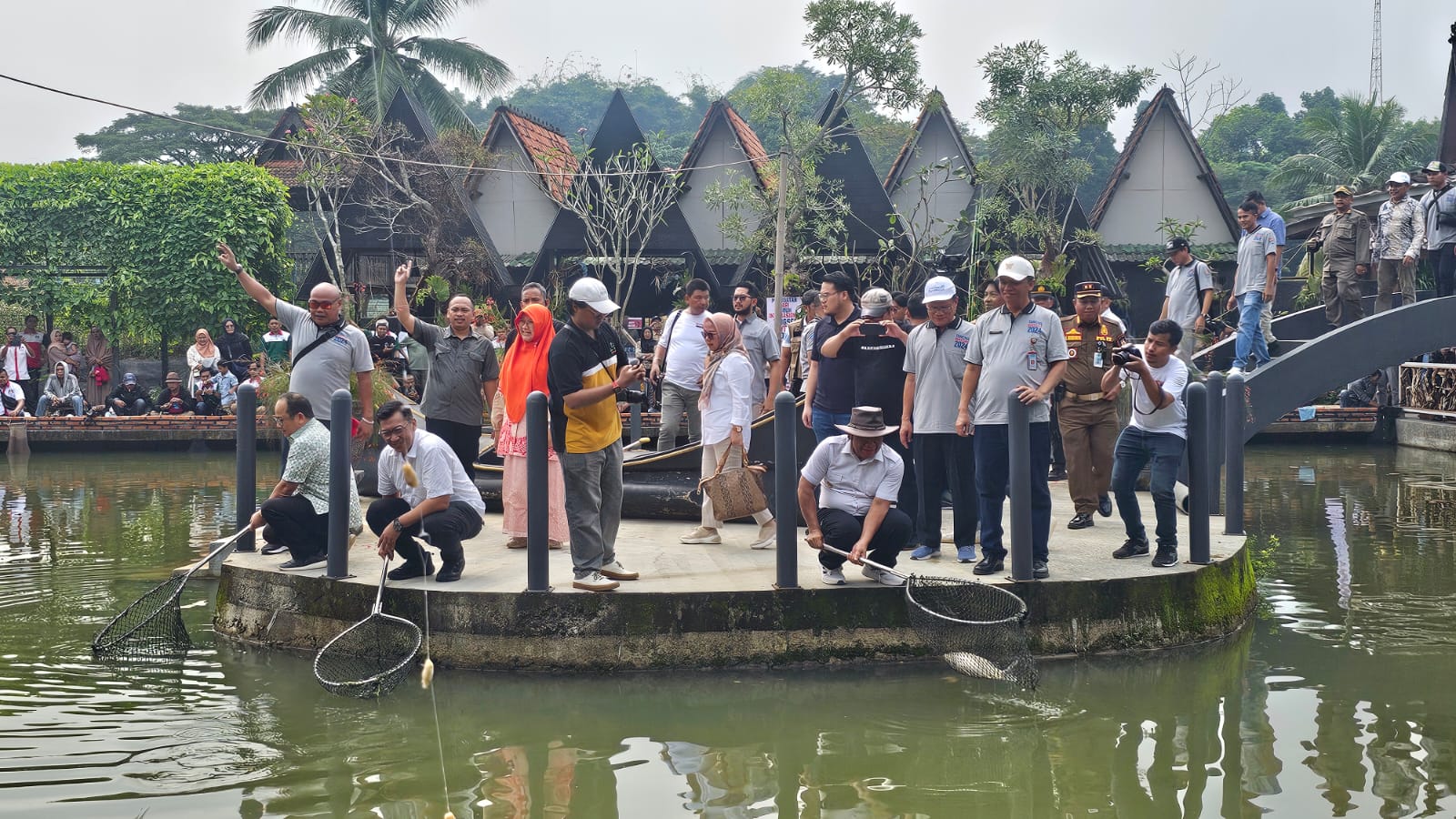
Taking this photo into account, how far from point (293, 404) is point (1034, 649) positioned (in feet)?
15.1

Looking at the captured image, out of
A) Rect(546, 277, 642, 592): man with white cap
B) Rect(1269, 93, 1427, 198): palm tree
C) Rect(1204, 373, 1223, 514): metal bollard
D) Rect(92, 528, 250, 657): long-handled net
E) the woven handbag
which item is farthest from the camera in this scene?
Rect(1269, 93, 1427, 198): palm tree

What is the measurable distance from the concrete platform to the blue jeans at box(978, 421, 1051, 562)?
0.24 m

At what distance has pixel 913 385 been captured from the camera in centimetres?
833

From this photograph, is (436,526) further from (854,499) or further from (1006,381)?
(1006,381)

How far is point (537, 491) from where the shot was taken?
725 centimetres

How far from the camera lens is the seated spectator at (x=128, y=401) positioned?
73.9 feet

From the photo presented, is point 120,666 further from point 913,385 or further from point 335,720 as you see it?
point 913,385

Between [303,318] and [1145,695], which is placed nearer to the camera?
[1145,695]

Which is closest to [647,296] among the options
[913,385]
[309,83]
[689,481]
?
[309,83]

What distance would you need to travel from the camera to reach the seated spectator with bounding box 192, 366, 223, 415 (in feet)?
72.6

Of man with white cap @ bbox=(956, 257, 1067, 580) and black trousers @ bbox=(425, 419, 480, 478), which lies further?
black trousers @ bbox=(425, 419, 480, 478)

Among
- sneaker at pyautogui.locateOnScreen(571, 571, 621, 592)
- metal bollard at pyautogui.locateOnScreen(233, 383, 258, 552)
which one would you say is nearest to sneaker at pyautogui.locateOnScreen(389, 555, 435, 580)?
sneaker at pyautogui.locateOnScreen(571, 571, 621, 592)

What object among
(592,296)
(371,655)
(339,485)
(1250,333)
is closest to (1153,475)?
(592,296)

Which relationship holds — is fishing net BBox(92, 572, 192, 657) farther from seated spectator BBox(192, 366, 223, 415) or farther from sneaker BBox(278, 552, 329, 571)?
seated spectator BBox(192, 366, 223, 415)
